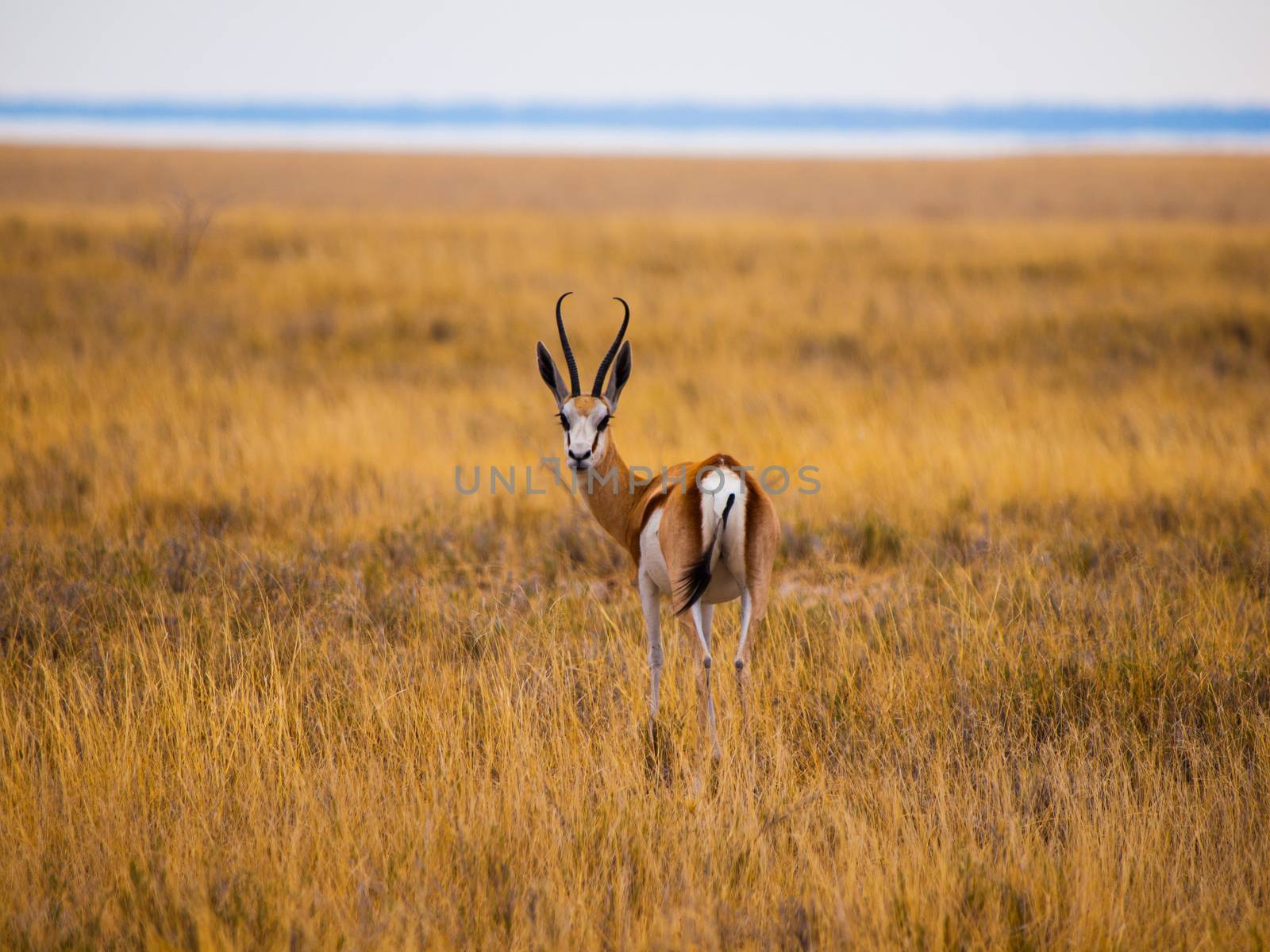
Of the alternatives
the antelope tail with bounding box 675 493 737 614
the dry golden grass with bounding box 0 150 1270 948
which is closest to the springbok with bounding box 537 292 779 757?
the antelope tail with bounding box 675 493 737 614

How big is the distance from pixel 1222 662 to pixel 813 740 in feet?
6.70

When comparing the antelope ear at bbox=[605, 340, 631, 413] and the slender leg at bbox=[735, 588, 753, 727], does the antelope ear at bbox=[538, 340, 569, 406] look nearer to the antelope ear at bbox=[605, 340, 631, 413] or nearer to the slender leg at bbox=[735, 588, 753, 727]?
the antelope ear at bbox=[605, 340, 631, 413]

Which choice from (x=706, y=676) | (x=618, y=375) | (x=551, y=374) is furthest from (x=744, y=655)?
(x=551, y=374)

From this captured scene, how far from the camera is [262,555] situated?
21.4 feet

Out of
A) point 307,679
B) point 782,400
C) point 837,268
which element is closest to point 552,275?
point 837,268

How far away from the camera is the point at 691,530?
3908 millimetres

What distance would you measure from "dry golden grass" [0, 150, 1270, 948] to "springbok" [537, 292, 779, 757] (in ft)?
1.46

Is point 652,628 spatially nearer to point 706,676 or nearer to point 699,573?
point 706,676

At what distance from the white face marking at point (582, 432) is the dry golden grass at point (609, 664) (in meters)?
1.12

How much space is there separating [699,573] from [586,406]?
827 millimetres

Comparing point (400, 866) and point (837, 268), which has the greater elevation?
point (837, 268)

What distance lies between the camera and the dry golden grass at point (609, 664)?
3.23 metres

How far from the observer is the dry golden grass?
3232 millimetres

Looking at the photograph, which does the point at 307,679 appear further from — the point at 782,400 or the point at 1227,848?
the point at 782,400
